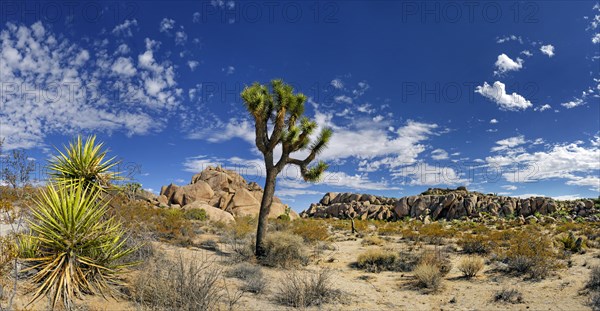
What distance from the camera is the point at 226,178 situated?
40656 millimetres

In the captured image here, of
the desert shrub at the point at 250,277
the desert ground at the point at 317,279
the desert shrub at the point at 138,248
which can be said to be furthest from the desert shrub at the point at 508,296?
the desert shrub at the point at 138,248

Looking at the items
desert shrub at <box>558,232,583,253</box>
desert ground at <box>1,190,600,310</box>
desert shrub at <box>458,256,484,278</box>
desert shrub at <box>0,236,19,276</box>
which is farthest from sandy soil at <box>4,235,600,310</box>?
desert shrub at <box>558,232,583,253</box>

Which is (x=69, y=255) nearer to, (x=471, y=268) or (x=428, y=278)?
(x=428, y=278)

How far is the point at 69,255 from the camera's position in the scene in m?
5.86

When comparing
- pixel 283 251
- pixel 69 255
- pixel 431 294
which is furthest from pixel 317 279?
pixel 69 255

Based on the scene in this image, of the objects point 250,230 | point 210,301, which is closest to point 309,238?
point 250,230

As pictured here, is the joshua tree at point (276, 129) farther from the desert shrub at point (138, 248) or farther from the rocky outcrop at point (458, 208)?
the rocky outcrop at point (458, 208)

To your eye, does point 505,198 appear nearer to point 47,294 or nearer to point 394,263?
point 394,263

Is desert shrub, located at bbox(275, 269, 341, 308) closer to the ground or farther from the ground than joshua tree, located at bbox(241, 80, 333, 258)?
closer to the ground

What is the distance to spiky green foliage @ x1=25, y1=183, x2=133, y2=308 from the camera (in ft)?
18.1

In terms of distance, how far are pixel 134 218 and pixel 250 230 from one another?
29.2 ft

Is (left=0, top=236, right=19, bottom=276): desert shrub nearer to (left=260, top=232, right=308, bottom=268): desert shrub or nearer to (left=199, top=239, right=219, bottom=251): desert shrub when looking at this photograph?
(left=260, top=232, right=308, bottom=268): desert shrub

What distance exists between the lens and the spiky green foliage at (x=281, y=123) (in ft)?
39.7

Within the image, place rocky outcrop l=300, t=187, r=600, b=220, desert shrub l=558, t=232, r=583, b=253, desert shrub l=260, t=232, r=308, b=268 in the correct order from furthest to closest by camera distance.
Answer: rocky outcrop l=300, t=187, r=600, b=220 → desert shrub l=558, t=232, r=583, b=253 → desert shrub l=260, t=232, r=308, b=268
